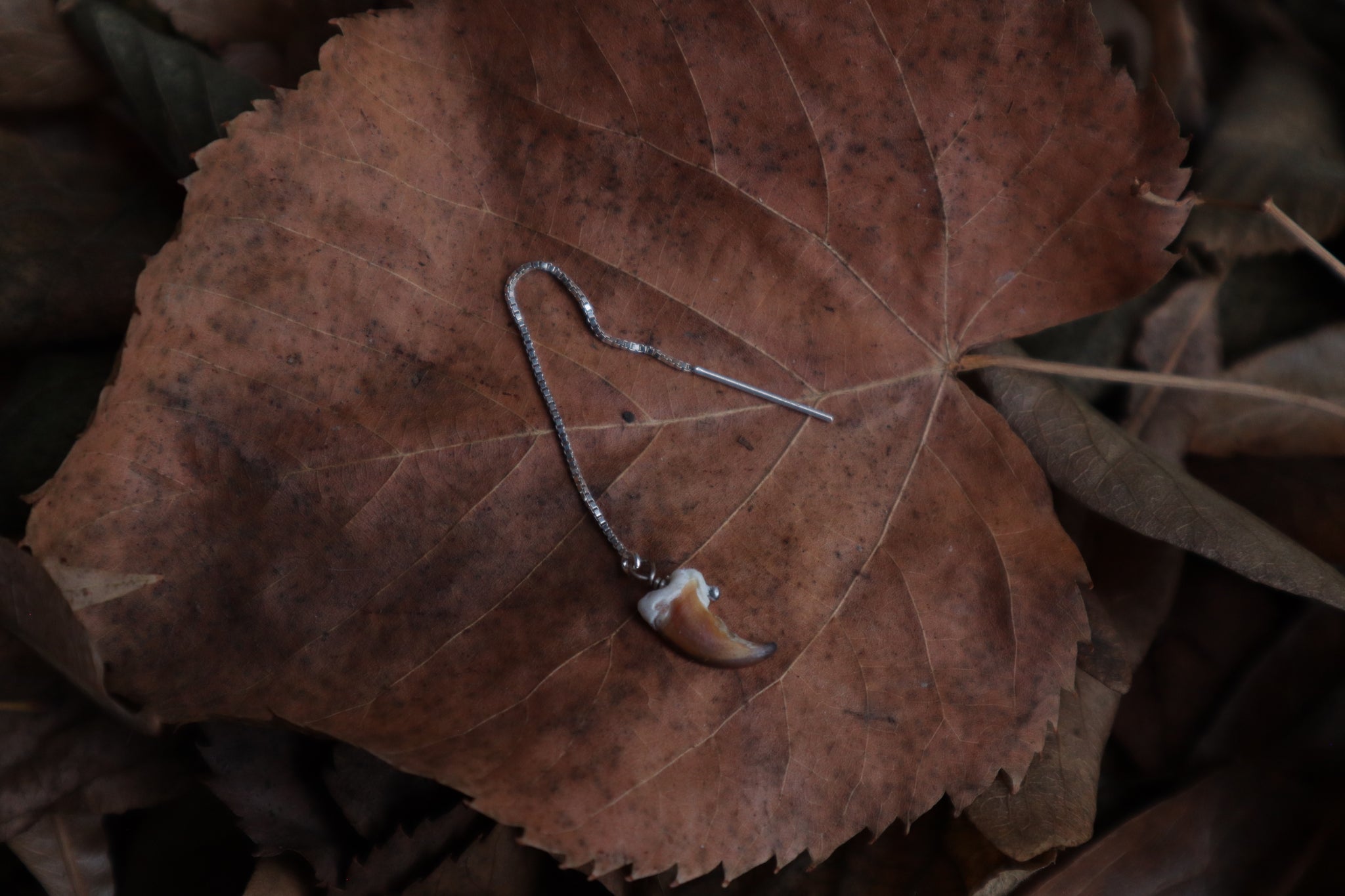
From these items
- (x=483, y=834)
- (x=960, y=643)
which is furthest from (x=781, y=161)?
(x=483, y=834)

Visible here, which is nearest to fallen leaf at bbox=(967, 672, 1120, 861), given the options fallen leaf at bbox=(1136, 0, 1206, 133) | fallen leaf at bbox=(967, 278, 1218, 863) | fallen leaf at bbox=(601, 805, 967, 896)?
fallen leaf at bbox=(967, 278, 1218, 863)

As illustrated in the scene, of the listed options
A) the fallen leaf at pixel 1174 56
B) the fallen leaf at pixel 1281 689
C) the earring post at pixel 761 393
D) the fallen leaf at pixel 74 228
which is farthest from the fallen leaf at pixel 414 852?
the fallen leaf at pixel 1174 56

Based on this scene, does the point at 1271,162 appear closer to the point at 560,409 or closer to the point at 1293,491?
the point at 1293,491

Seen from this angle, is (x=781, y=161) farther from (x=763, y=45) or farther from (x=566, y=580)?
(x=566, y=580)

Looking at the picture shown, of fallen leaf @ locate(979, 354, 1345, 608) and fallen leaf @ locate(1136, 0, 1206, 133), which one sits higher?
fallen leaf @ locate(1136, 0, 1206, 133)

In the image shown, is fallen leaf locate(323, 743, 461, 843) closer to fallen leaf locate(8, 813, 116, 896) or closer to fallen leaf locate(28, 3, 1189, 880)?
fallen leaf locate(28, 3, 1189, 880)

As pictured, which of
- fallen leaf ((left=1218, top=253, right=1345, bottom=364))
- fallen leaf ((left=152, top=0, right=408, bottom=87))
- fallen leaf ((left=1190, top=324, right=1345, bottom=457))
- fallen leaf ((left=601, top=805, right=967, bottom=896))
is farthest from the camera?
fallen leaf ((left=1218, top=253, right=1345, bottom=364))

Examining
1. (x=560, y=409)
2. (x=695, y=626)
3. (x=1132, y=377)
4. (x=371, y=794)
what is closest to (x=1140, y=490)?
(x=1132, y=377)
